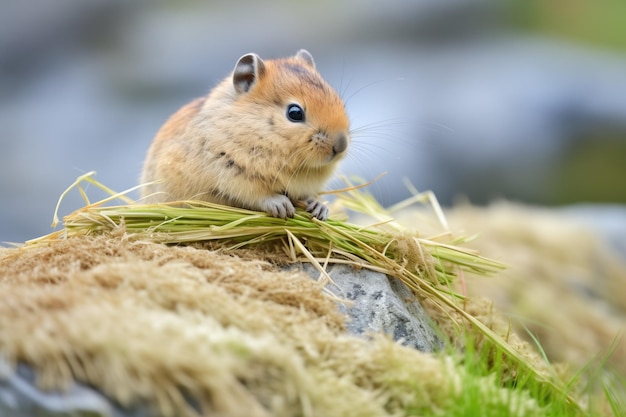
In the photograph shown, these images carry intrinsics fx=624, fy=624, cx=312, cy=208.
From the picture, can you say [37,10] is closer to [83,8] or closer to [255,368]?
[83,8]

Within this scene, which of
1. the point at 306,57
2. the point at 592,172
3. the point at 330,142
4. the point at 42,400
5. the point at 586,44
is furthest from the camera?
the point at 586,44

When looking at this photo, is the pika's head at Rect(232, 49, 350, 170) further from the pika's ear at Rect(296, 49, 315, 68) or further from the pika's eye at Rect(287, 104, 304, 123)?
the pika's ear at Rect(296, 49, 315, 68)

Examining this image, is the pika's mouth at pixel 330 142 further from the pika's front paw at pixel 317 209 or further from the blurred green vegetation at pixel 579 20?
the blurred green vegetation at pixel 579 20

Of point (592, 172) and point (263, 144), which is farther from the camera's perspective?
point (592, 172)

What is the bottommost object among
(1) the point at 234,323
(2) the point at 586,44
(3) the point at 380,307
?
(3) the point at 380,307

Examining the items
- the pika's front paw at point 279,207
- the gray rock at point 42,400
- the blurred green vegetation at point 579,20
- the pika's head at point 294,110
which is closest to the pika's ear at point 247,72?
the pika's head at point 294,110

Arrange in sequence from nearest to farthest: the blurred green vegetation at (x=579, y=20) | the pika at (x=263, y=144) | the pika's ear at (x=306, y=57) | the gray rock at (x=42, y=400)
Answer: the gray rock at (x=42, y=400) < the pika at (x=263, y=144) < the pika's ear at (x=306, y=57) < the blurred green vegetation at (x=579, y=20)

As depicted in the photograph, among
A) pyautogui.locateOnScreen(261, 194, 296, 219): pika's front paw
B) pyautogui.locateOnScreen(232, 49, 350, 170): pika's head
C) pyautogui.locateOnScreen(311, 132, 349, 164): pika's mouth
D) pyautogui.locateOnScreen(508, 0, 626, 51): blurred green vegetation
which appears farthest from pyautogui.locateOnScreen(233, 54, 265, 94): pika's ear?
pyautogui.locateOnScreen(508, 0, 626, 51): blurred green vegetation

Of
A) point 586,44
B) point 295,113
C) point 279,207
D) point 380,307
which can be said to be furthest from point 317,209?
point 586,44

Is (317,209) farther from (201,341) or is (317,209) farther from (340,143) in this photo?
(201,341)
